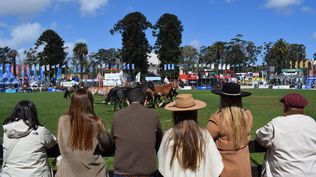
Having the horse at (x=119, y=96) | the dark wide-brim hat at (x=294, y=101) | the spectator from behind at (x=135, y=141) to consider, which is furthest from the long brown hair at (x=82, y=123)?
the horse at (x=119, y=96)

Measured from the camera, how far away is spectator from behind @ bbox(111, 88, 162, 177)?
4145 millimetres

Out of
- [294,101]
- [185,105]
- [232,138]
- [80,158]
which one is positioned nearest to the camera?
[185,105]

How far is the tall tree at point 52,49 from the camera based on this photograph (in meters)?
104

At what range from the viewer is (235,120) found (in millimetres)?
4234

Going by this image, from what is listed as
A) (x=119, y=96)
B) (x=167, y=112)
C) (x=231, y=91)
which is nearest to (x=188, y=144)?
(x=231, y=91)

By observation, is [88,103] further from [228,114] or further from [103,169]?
[228,114]

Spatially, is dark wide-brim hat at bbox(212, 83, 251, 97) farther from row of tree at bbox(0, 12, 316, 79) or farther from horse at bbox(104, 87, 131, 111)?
row of tree at bbox(0, 12, 316, 79)

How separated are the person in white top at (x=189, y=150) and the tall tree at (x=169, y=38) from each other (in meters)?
86.8

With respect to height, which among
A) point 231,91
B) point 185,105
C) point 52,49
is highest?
point 52,49

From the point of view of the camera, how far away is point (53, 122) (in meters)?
16.3

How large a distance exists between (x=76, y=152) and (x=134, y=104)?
76cm

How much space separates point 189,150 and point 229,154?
569 millimetres

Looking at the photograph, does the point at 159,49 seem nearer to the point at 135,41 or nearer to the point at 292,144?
the point at 135,41

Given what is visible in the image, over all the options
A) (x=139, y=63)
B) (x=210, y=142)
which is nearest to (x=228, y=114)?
(x=210, y=142)
